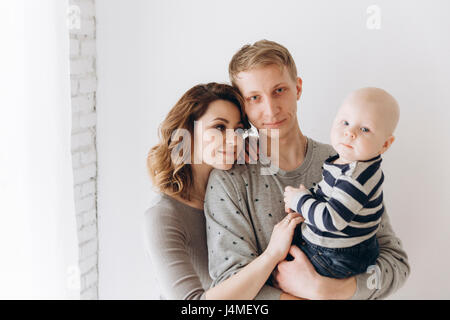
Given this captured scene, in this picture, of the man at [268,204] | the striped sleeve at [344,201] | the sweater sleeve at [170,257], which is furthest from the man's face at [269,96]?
the sweater sleeve at [170,257]

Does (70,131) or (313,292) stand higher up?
(70,131)

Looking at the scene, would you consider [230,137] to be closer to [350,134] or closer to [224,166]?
[224,166]

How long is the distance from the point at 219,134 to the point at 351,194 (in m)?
0.40

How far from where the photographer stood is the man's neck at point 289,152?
1.33 meters

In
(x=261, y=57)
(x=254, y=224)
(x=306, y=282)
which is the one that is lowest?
(x=306, y=282)

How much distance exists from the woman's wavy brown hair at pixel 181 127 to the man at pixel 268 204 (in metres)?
0.05

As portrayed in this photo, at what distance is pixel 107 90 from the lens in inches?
74.3

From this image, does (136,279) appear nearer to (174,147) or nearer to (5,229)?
(5,229)

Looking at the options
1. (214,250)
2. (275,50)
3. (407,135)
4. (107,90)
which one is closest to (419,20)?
(407,135)

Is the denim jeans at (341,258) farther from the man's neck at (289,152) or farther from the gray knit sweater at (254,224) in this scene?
the man's neck at (289,152)

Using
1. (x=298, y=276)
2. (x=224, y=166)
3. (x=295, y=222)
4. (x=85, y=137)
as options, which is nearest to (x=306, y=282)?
(x=298, y=276)

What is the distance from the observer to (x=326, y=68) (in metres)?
1.66

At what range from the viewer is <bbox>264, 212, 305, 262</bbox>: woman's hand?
118 cm
